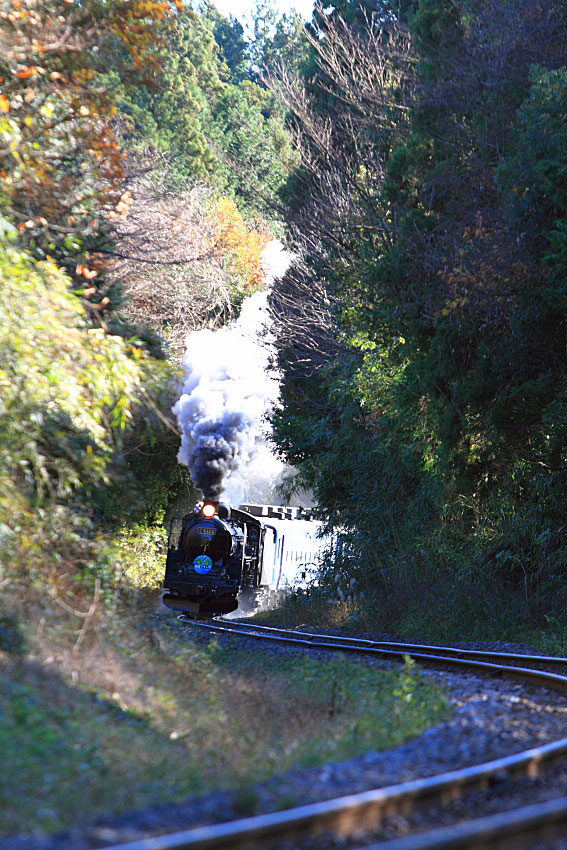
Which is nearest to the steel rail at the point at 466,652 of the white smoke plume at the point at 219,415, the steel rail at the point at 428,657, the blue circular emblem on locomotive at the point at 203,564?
the steel rail at the point at 428,657

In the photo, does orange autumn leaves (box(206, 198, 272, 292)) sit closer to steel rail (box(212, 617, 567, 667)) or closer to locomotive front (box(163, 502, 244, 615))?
locomotive front (box(163, 502, 244, 615))

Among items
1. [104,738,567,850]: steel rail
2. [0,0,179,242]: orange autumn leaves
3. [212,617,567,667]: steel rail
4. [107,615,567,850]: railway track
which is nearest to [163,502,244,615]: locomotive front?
[212,617,567,667]: steel rail

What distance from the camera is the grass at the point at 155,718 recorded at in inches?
192

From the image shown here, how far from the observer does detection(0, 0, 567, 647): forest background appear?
9.21 meters

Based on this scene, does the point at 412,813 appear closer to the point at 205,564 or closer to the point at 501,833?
the point at 501,833

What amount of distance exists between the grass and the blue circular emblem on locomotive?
6.83m

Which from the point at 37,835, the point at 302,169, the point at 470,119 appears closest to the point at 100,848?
the point at 37,835

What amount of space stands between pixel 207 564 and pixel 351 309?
7532 mm

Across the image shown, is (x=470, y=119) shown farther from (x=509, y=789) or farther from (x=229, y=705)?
(x=509, y=789)

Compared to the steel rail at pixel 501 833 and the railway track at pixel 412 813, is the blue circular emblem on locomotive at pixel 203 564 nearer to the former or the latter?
the railway track at pixel 412 813

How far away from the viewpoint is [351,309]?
868 inches

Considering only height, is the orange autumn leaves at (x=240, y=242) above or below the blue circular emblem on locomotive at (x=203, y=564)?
above

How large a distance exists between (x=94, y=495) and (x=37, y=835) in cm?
711

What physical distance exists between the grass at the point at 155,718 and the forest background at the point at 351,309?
1.09 metres
